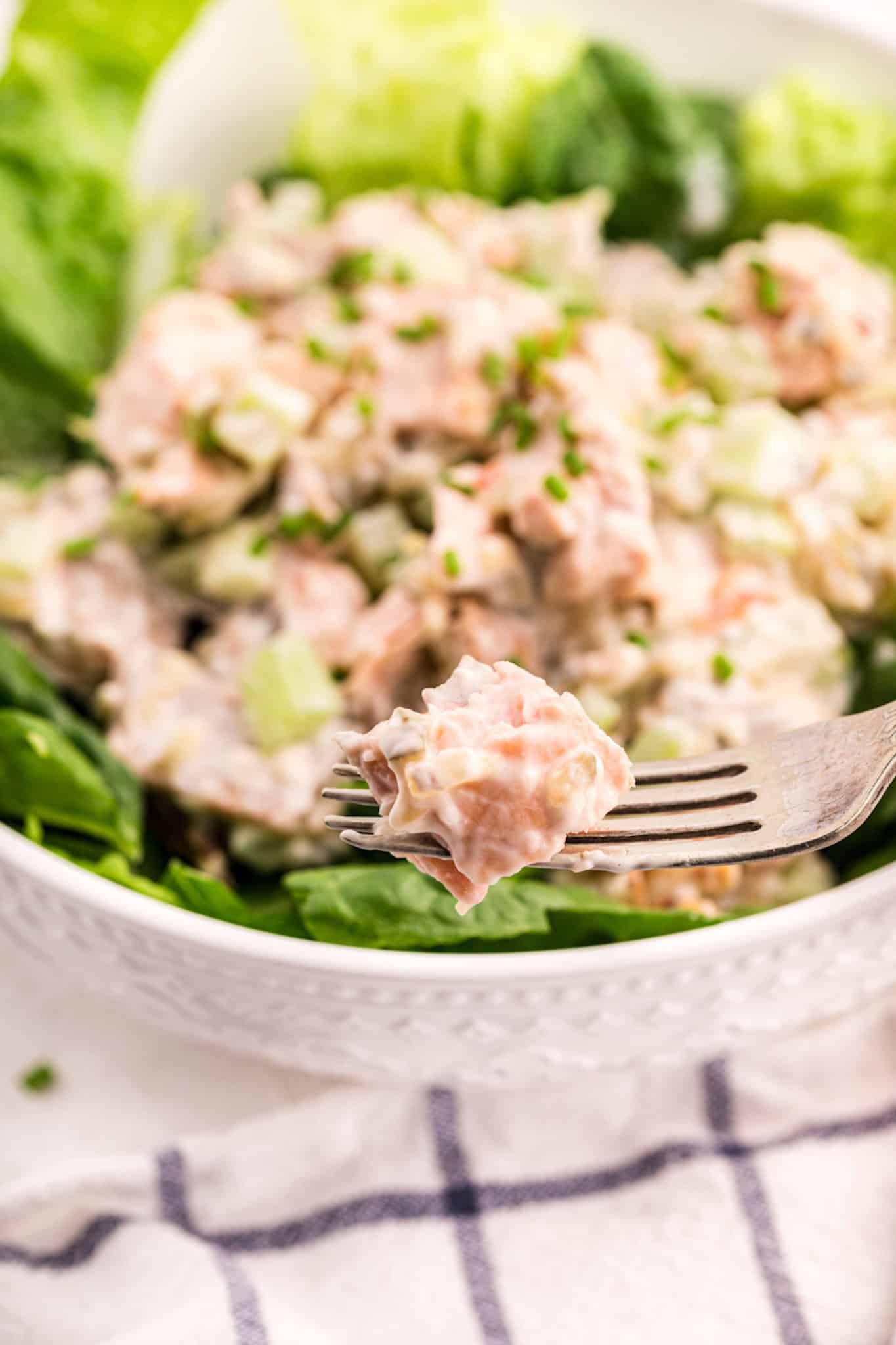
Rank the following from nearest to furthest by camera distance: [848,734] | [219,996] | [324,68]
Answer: [848,734]
[219,996]
[324,68]

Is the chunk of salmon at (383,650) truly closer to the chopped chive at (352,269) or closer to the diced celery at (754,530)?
the diced celery at (754,530)

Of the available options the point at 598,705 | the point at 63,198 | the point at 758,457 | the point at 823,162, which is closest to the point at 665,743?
the point at 598,705

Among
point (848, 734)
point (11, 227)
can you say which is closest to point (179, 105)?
point (11, 227)

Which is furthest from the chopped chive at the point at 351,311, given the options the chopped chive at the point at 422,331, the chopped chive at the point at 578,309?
the chopped chive at the point at 578,309

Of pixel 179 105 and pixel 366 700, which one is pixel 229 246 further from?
pixel 366 700

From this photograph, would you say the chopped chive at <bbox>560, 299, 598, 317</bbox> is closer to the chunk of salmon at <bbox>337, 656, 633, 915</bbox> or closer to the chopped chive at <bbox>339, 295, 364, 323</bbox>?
the chopped chive at <bbox>339, 295, 364, 323</bbox>

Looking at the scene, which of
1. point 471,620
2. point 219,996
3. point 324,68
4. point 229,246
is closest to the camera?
point 219,996

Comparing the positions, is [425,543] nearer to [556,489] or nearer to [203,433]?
[556,489]
